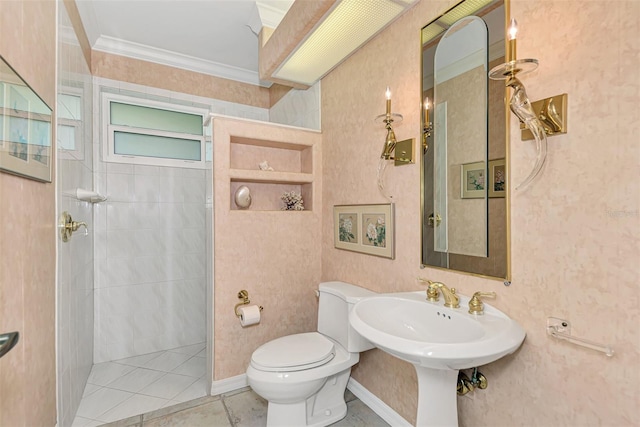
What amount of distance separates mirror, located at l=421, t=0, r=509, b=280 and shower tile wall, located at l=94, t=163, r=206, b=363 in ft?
7.32

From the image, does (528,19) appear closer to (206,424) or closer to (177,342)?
(206,424)

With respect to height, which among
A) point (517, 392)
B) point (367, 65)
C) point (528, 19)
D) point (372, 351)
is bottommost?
point (372, 351)

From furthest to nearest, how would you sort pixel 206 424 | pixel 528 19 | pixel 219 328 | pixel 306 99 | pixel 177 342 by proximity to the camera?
pixel 177 342 < pixel 306 99 < pixel 219 328 < pixel 206 424 < pixel 528 19

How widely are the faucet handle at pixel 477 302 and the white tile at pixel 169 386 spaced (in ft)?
6.64

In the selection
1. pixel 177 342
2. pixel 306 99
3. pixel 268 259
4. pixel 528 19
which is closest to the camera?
pixel 528 19

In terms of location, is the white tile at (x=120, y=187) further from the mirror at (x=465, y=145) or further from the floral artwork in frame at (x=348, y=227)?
the mirror at (x=465, y=145)

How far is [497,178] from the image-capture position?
1.31 m

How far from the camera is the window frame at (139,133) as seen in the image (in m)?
2.65

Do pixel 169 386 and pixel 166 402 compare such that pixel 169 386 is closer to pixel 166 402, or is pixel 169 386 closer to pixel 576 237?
pixel 166 402

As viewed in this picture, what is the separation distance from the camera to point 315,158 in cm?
252

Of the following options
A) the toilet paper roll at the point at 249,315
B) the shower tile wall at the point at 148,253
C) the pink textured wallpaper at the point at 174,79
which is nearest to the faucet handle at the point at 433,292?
the toilet paper roll at the point at 249,315

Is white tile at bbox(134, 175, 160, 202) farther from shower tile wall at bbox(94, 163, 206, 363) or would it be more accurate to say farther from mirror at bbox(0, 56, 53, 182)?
mirror at bbox(0, 56, 53, 182)

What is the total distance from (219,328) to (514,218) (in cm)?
190

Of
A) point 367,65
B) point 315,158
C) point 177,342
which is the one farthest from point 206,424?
point 367,65
